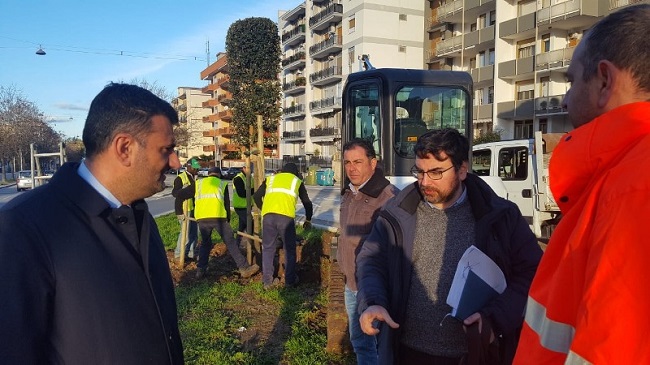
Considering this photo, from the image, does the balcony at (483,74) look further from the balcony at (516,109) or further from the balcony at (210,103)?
the balcony at (210,103)

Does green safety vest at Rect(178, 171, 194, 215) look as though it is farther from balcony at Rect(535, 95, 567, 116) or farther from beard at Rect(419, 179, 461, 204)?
balcony at Rect(535, 95, 567, 116)

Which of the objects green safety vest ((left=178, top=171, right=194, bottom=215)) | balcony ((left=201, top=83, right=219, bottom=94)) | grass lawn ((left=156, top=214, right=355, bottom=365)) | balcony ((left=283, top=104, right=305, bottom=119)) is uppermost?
balcony ((left=201, top=83, right=219, bottom=94))

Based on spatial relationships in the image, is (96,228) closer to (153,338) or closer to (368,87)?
(153,338)

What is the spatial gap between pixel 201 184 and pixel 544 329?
738 centimetres

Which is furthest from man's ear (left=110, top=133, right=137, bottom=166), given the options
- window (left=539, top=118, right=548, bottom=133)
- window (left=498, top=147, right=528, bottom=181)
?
window (left=539, top=118, right=548, bottom=133)

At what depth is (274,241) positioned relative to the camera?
23.0 ft

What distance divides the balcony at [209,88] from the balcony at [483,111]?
2071 inches

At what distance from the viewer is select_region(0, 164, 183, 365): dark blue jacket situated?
1.31 metres

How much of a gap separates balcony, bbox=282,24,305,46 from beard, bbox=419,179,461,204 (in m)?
54.9

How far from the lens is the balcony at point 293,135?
54.7 m

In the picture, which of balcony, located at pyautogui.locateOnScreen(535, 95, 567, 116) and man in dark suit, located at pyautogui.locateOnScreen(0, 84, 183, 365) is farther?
balcony, located at pyautogui.locateOnScreen(535, 95, 567, 116)

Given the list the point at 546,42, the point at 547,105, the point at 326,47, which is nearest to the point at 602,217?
the point at 547,105

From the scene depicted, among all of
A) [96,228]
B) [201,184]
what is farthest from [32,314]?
[201,184]

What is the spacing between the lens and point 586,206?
0.96 meters
